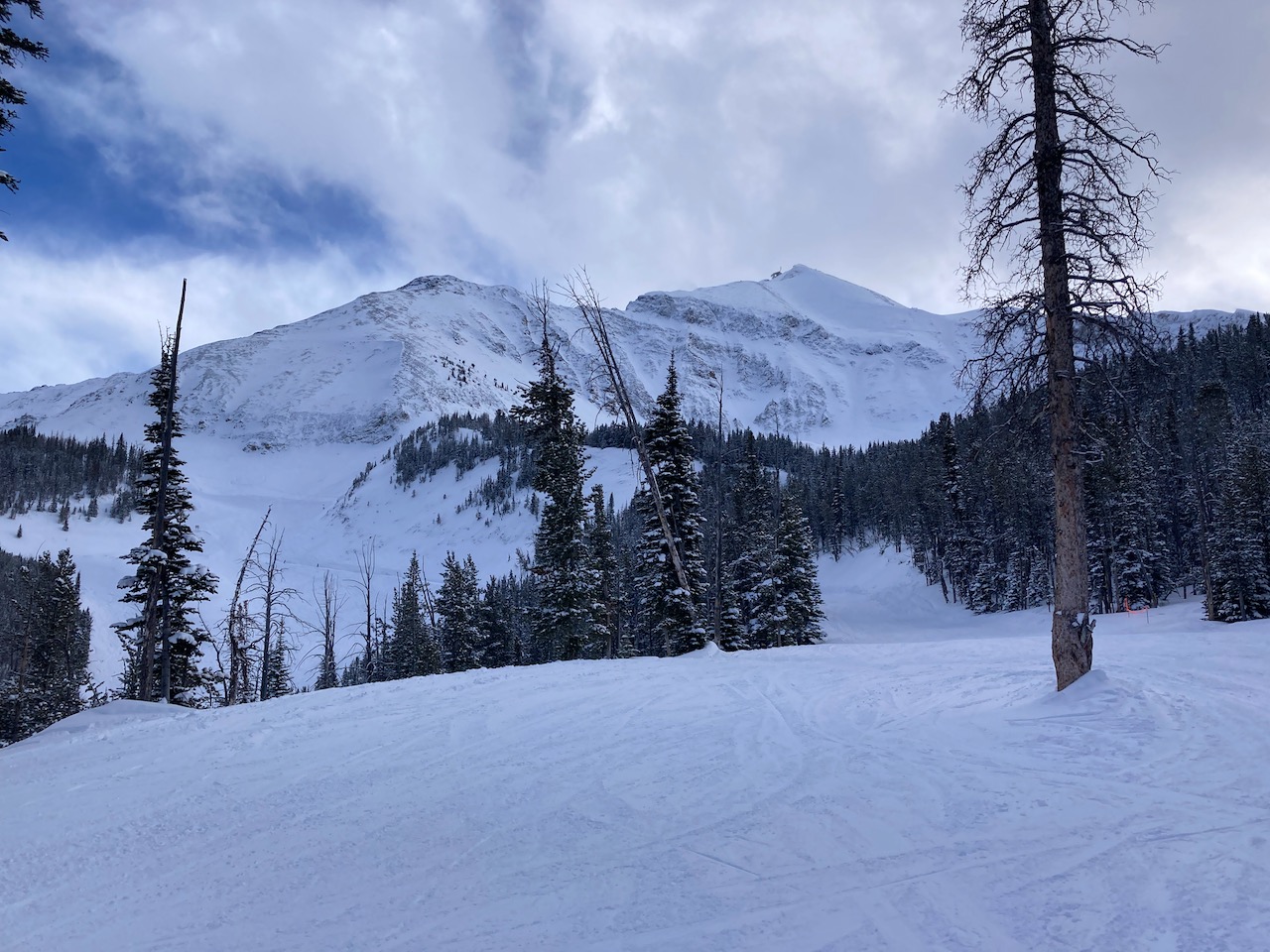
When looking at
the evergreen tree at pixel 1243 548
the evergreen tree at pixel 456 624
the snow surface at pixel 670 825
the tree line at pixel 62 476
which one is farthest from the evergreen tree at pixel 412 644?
the tree line at pixel 62 476

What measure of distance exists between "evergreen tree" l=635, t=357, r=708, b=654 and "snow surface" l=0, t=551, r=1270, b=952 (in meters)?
15.0

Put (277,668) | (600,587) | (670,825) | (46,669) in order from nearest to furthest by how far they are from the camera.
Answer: (670,825), (600,587), (277,668), (46,669)

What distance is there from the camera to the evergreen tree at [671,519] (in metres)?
24.2

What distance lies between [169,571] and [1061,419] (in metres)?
22.7

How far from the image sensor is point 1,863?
4.69m

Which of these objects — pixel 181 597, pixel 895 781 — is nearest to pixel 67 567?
pixel 181 597

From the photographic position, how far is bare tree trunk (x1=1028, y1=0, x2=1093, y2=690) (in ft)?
25.8

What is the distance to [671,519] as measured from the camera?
2483 cm

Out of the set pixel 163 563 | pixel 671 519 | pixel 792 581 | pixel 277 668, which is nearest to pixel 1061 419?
pixel 671 519

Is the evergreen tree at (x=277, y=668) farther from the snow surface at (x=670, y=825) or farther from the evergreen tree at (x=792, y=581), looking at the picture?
the snow surface at (x=670, y=825)

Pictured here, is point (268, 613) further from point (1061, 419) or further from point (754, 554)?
point (1061, 419)

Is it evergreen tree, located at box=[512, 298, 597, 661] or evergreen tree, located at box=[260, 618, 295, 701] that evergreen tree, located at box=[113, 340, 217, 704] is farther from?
evergreen tree, located at box=[512, 298, 597, 661]

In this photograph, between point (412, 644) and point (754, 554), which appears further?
point (412, 644)

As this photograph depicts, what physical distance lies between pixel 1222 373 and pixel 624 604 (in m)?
94.8
